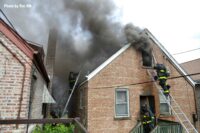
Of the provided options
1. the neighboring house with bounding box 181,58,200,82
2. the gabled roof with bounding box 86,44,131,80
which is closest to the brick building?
the neighboring house with bounding box 181,58,200,82

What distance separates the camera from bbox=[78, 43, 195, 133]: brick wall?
8250mm

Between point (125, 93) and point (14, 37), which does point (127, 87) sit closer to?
point (125, 93)

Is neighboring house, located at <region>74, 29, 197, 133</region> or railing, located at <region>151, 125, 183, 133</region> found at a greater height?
neighboring house, located at <region>74, 29, 197, 133</region>

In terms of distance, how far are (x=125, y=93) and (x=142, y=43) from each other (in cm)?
349

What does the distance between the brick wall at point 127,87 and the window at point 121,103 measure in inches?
9.6

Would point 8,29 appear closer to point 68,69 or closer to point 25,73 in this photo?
point 25,73

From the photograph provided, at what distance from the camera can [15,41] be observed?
4.19m

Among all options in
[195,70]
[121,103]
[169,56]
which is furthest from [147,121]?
[195,70]

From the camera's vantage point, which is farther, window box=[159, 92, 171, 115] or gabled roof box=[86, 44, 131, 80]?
window box=[159, 92, 171, 115]

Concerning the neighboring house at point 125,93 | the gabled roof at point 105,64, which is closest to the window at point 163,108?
the neighboring house at point 125,93

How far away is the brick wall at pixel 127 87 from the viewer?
825cm

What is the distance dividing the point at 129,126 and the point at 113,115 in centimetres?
118

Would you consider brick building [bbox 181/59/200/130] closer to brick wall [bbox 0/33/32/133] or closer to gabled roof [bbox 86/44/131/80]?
gabled roof [bbox 86/44/131/80]

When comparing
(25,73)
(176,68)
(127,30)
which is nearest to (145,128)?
(176,68)
